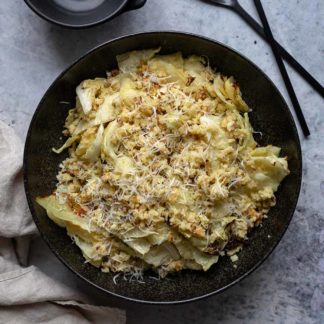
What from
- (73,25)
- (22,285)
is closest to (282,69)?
(73,25)

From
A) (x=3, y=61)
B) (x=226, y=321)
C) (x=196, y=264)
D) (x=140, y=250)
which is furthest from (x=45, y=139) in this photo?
(x=226, y=321)

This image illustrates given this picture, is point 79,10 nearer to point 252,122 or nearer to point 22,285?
point 252,122

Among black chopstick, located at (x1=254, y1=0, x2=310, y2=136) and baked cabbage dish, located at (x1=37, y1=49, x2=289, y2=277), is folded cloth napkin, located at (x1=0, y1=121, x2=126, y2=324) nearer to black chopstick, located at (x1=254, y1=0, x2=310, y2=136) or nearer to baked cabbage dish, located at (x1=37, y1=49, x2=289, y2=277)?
baked cabbage dish, located at (x1=37, y1=49, x2=289, y2=277)

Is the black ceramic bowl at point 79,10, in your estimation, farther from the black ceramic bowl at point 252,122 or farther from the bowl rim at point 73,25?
the black ceramic bowl at point 252,122

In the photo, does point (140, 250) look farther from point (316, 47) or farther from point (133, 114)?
point (316, 47)

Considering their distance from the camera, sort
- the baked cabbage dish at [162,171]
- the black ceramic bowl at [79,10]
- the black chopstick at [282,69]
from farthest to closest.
A: the black chopstick at [282,69] < the black ceramic bowl at [79,10] < the baked cabbage dish at [162,171]

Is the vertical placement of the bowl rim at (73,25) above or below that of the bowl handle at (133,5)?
below

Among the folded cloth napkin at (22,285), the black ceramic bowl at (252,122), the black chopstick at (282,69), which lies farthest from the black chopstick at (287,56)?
the folded cloth napkin at (22,285)
